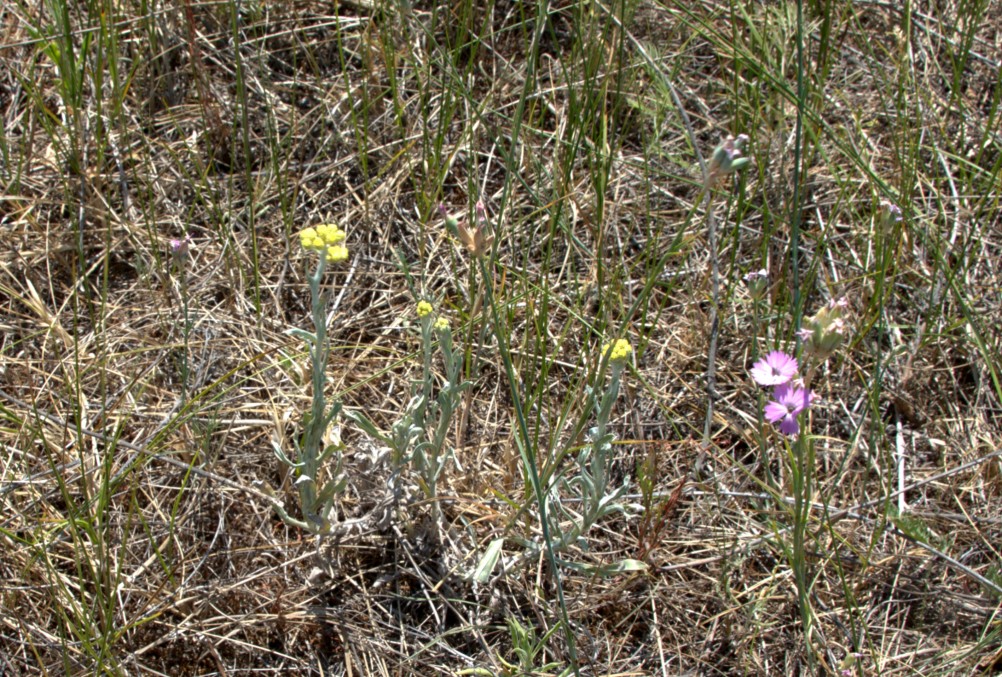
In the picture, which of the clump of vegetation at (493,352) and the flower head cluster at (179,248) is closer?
the clump of vegetation at (493,352)

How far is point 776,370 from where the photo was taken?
1860 mm

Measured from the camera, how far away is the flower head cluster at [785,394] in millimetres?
1677

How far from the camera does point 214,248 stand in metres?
2.46

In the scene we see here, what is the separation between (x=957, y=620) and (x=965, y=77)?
1.85 m

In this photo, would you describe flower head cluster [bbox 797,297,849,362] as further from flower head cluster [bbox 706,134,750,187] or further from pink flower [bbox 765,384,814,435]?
flower head cluster [bbox 706,134,750,187]

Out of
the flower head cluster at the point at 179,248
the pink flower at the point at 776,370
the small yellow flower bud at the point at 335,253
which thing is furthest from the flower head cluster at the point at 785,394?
the flower head cluster at the point at 179,248


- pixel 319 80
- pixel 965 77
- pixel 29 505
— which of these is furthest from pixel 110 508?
pixel 965 77

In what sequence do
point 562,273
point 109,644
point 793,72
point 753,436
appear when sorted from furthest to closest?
point 793,72 < point 562,273 < point 753,436 < point 109,644

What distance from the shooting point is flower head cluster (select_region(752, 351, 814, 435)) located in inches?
66.0

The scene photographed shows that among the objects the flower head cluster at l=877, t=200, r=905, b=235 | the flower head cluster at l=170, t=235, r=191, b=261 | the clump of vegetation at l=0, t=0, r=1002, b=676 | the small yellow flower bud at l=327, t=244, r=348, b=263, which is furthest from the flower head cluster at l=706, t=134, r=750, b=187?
the flower head cluster at l=170, t=235, r=191, b=261

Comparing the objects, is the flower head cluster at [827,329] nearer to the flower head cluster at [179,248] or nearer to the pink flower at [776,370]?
the pink flower at [776,370]

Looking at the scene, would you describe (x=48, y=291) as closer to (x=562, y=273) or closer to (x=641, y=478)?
(x=562, y=273)

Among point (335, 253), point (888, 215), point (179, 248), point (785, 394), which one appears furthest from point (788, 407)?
point (179, 248)

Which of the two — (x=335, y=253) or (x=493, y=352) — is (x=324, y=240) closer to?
(x=335, y=253)
